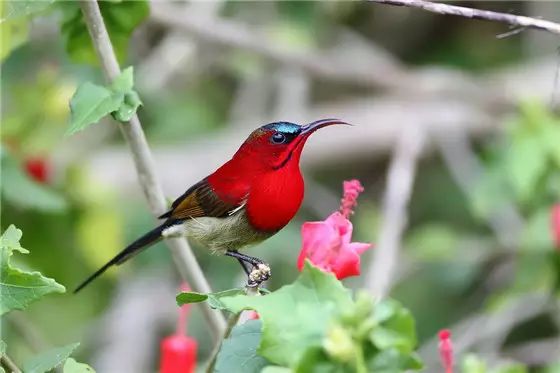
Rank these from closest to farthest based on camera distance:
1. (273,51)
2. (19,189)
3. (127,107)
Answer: (127,107) → (19,189) → (273,51)

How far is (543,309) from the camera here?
4980mm

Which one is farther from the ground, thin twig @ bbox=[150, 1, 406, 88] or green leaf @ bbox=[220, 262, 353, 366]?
thin twig @ bbox=[150, 1, 406, 88]

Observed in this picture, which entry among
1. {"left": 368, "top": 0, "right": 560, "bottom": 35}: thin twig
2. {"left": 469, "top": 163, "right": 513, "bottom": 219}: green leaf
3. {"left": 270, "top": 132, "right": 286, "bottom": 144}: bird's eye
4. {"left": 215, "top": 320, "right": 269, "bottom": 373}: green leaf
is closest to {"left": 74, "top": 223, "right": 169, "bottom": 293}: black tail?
{"left": 270, "top": 132, "right": 286, "bottom": 144}: bird's eye

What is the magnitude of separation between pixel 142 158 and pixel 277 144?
0.27 metres

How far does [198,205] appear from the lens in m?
2.32

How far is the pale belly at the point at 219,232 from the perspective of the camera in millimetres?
2264

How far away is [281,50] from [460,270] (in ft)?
4.20

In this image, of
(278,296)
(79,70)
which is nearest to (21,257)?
(79,70)

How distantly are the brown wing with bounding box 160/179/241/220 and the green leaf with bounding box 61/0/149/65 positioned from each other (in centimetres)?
39

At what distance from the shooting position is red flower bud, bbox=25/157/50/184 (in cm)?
346

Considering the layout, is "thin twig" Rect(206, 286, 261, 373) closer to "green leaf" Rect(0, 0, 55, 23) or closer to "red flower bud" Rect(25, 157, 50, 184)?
"green leaf" Rect(0, 0, 55, 23)

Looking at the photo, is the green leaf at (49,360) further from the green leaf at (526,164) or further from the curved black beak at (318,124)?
the green leaf at (526,164)

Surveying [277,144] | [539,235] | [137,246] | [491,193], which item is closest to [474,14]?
[277,144]

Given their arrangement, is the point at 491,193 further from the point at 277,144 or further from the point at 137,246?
the point at 277,144
